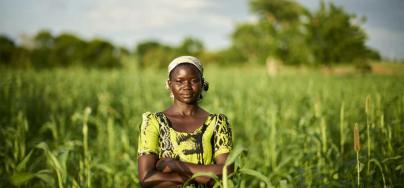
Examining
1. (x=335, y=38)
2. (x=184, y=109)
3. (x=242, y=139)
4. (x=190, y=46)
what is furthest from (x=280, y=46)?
(x=190, y=46)

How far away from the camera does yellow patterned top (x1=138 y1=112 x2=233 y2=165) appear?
5.02 feet

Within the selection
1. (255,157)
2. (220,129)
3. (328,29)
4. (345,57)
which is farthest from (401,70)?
(328,29)

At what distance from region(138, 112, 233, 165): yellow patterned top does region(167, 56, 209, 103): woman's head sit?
0.15 metres

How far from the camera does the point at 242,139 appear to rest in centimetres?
446

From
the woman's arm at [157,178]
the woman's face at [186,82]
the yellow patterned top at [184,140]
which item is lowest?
the woman's arm at [157,178]

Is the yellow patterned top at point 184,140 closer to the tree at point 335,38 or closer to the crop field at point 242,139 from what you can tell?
the crop field at point 242,139

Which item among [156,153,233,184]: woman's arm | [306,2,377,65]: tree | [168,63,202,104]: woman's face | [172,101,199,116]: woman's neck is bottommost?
[156,153,233,184]: woman's arm

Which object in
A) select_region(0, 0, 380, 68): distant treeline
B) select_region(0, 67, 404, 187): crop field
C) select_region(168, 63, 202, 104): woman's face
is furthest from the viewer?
select_region(0, 0, 380, 68): distant treeline

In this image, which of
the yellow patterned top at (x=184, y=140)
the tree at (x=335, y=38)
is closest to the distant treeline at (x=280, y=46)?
the tree at (x=335, y=38)

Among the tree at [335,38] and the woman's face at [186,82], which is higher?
the tree at [335,38]

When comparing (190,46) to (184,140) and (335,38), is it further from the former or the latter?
(184,140)

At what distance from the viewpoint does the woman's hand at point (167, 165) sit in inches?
54.3

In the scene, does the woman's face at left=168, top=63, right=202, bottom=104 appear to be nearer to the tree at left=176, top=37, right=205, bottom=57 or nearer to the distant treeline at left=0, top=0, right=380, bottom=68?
the distant treeline at left=0, top=0, right=380, bottom=68

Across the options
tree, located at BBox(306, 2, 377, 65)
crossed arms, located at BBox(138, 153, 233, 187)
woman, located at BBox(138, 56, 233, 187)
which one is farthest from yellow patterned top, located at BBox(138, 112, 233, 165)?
tree, located at BBox(306, 2, 377, 65)
